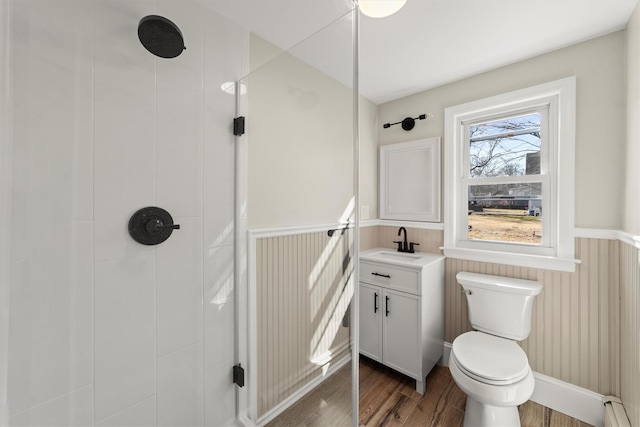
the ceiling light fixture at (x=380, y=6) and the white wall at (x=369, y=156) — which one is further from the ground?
the ceiling light fixture at (x=380, y=6)

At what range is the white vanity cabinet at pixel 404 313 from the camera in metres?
1.76

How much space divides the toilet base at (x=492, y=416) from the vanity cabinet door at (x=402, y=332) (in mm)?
388

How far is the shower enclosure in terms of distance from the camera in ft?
2.70

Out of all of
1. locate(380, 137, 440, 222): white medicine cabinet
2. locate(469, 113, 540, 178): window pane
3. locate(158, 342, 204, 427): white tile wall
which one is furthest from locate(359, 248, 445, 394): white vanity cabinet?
locate(158, 342, 204, 427): white tile wall

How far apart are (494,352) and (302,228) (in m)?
1.34

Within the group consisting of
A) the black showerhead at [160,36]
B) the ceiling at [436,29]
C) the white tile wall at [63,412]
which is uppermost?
the ceiling at [436,29]

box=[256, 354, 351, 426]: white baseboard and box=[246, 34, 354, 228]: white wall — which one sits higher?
box=[246, 34, 354, 228]: white wall

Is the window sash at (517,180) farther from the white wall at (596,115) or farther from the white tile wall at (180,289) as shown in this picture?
the white tile wall at (180,289)

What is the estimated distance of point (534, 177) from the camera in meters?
1.80

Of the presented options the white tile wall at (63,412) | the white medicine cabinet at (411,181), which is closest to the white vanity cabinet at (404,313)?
the white medicine cabinet at (411,181)

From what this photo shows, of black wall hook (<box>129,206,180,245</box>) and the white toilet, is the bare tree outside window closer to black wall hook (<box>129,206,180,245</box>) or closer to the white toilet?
the white toilet

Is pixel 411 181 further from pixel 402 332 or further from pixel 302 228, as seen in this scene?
pixel 302 228

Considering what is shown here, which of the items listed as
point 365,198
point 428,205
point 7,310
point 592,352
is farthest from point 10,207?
point 592,352

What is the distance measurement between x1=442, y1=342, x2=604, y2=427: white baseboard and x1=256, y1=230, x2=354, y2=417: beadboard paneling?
159 centimetres
